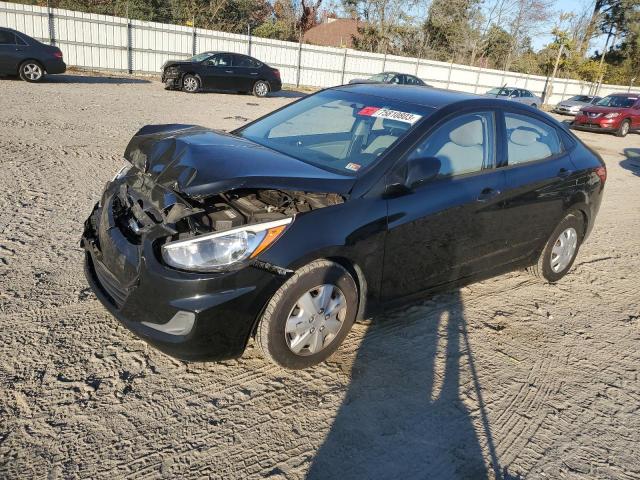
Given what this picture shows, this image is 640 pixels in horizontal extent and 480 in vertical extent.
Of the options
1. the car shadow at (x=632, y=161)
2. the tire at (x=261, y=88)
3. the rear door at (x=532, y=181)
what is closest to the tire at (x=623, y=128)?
the car shadow at (x=632, y=161)

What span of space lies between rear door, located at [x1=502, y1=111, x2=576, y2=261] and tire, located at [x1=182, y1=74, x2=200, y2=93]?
50.1 feet

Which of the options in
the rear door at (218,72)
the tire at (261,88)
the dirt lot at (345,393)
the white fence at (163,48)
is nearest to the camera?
the dirt lot at (345,393)

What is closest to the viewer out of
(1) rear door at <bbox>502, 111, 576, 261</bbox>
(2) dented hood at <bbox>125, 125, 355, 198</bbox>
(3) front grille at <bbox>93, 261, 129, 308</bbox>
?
(2) dented hood at <bbox>125, 125, 355, 198</bbox>

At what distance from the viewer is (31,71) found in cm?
1541

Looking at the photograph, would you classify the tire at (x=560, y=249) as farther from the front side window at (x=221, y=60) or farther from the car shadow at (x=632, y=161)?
the front side window at (x=221, y=60)

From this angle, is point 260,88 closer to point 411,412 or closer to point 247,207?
point 247,207

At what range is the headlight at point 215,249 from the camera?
2.65 meters

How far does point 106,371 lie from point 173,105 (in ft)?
39.5

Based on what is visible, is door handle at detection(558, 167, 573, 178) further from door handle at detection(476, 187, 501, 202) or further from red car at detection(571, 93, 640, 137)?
red car at detection(571, 93, 640, 137)

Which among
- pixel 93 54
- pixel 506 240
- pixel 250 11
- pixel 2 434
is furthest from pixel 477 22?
pixel 2 434

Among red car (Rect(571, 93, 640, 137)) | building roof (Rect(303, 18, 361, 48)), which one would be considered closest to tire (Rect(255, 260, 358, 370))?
red car (Rect(571, 93, 640, 137))

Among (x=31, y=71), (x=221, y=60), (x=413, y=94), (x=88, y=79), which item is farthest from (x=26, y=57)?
(x=413, y=94)

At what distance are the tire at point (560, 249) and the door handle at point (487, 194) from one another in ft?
3.52

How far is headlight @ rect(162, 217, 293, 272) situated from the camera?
2.65 meters
